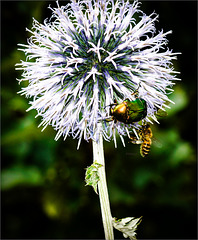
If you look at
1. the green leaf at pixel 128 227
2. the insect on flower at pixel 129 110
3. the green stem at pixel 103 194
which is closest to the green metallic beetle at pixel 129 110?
the insect on flower at pixel 129 110

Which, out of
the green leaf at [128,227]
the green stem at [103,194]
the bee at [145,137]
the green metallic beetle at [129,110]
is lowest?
the green leaf at [128,227]

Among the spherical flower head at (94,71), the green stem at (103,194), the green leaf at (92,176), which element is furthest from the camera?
the spherical flower head at (94,71)

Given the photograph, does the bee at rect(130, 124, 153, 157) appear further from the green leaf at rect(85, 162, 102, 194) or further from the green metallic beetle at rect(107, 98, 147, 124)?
the green leaf at rect(85, 162, 102, 194)

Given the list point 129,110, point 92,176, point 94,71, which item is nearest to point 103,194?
point 92,176

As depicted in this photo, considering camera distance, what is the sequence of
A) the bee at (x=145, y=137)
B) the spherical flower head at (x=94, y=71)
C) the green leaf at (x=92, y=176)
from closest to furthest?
the green leaf at (x=92, y=176)
the spherical flower head at (x=94, y=71)
the bee at (x=145, y=137)

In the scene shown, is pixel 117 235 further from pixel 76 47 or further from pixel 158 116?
pixel 76 47

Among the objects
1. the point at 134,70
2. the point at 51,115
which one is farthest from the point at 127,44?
the point at 51,115

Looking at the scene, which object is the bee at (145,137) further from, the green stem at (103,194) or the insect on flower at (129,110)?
the green stem at (103,194)
